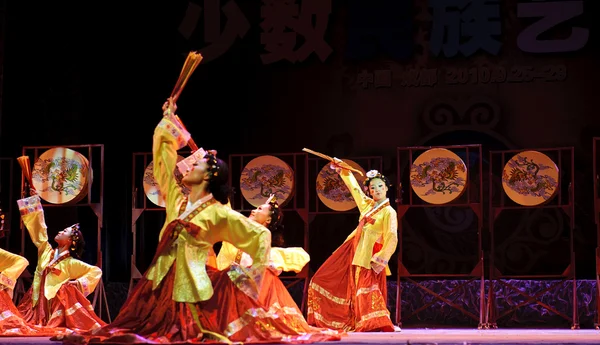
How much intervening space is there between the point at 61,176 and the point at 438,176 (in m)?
3.07

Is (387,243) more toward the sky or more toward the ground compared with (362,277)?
more toward the sky

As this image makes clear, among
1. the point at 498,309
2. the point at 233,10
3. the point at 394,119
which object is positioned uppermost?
the point at 233,10

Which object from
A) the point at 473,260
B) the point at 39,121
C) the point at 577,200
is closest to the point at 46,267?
the point at 39,121

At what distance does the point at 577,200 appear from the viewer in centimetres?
727

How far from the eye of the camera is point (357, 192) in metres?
6.66

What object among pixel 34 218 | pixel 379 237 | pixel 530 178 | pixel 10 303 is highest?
pixel 530 178

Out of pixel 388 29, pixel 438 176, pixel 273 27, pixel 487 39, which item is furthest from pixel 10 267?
pixel 487 39

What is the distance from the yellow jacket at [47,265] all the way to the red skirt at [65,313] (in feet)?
0.21

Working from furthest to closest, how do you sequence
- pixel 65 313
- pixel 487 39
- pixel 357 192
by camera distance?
pixel 487 39 < pixel 357 192 < pixel 65 313

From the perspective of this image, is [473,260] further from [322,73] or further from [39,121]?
[39,121]

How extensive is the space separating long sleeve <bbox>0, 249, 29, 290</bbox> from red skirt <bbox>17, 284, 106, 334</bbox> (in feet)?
0.80

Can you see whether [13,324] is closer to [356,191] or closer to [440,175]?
[356,191]

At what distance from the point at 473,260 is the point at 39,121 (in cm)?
413

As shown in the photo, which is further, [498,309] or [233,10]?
[233,10]
